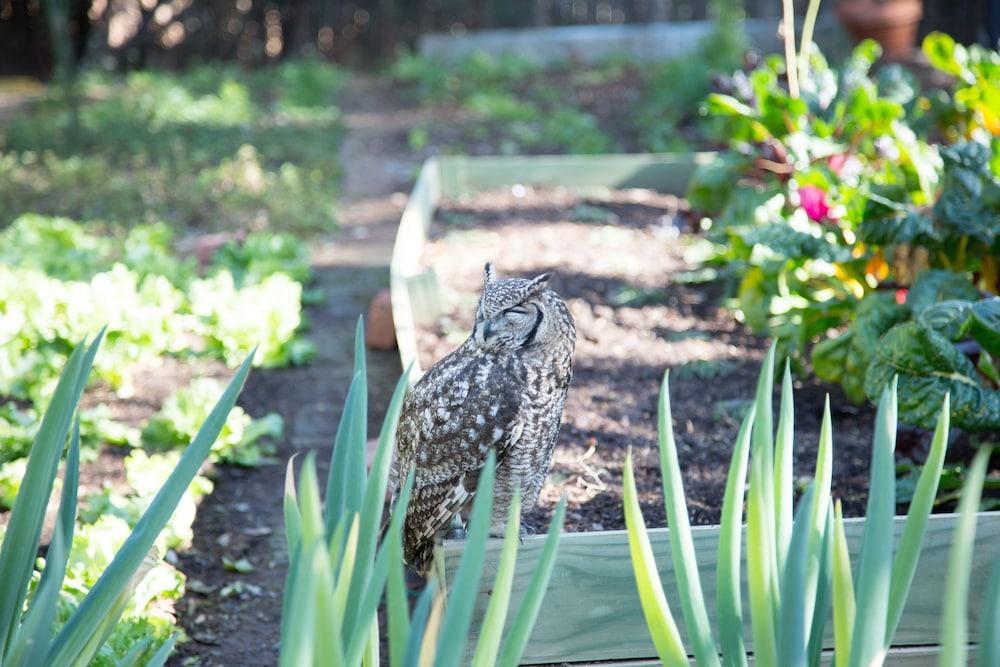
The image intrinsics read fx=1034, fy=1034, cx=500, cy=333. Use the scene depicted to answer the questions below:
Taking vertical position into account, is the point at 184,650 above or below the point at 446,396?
below

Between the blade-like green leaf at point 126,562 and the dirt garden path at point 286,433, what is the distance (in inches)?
50.3

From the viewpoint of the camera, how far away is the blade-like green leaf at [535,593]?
4.50ft

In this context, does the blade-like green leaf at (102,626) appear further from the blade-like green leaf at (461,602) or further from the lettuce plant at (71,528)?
the blade-like green leaf at (461,602)

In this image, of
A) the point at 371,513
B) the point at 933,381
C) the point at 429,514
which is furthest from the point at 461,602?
the point at 933,381

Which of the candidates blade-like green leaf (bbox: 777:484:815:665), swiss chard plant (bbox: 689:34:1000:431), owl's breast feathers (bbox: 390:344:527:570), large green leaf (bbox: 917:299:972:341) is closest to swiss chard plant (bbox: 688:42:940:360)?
swiss chard plant (bbox: 689:34:1000:431)

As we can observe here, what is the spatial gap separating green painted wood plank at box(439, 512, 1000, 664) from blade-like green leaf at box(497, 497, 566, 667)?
1.03 meters

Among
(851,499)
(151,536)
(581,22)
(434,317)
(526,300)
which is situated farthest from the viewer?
(581,22)

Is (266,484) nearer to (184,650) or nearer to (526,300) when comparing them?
(184,650)

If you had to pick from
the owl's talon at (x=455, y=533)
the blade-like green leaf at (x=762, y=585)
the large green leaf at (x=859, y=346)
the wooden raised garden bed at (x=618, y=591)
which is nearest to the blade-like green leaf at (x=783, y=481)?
the blade-like green leaf at (x=762, y=585)

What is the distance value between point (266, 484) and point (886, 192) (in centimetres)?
264

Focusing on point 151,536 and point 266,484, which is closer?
point 151,536

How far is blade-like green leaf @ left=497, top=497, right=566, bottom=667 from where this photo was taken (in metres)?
1.37

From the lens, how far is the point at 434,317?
4.80 meters

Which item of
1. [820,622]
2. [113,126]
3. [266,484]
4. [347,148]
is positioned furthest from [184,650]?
[113,126]
